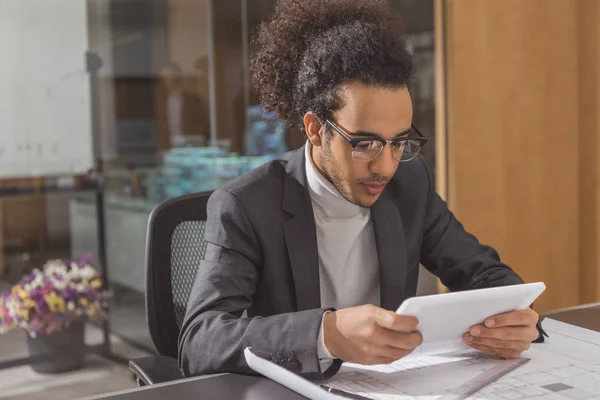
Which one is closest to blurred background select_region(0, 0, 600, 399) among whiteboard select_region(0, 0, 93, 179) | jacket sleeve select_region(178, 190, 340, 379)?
whiteboard select_region(0, 0, 93, 179)

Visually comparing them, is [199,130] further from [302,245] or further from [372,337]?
[372,337]

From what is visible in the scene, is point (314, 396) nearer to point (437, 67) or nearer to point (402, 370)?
point (402, 370)

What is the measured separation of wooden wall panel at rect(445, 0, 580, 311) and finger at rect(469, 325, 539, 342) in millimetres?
2332

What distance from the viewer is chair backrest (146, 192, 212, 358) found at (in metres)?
1.70

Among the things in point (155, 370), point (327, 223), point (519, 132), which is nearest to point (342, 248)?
point (327, 223)

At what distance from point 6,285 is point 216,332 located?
2.14m

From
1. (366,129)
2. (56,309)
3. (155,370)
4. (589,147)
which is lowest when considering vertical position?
(56,309)

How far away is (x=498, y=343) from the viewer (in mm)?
1271

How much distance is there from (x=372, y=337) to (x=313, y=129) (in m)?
0.56

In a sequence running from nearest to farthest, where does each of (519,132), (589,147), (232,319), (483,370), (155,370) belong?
(483,370) → (232,319) → (155,370) → (519,132) → (589,147)

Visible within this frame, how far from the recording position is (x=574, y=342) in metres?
1.40

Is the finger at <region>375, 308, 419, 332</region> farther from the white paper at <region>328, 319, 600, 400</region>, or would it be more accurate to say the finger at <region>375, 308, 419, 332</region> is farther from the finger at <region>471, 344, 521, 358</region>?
the finger at <region>471, 344, 521, 358</region>

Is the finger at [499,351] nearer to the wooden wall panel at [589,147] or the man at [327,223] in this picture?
the man at [327,223]

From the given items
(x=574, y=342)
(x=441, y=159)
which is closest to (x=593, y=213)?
(x=441, y=159)
